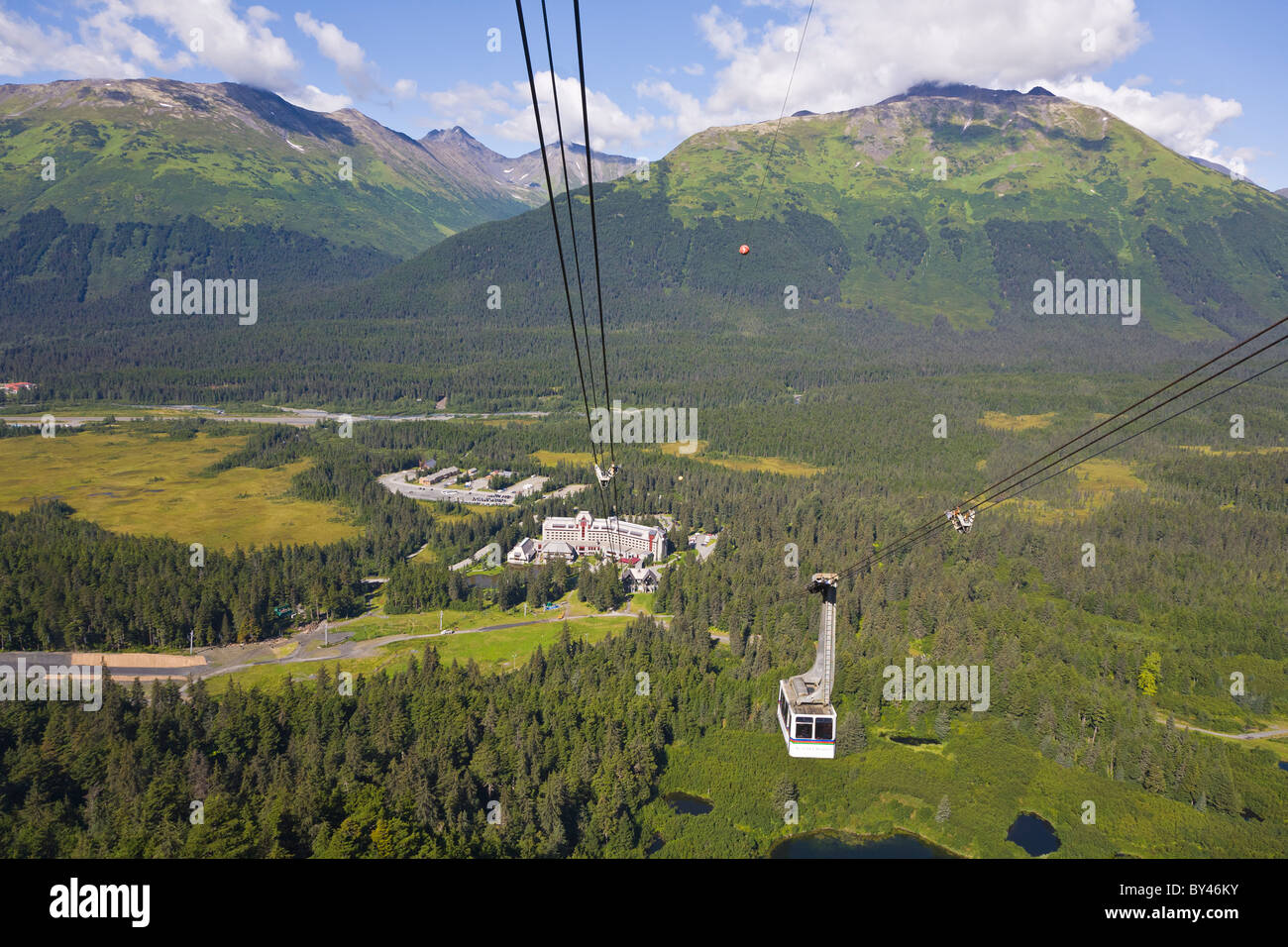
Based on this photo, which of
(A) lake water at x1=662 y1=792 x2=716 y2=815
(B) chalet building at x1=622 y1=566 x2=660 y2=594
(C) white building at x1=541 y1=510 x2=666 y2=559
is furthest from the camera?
(C) white building at x1=541 y1=510 x2=666 y2=559

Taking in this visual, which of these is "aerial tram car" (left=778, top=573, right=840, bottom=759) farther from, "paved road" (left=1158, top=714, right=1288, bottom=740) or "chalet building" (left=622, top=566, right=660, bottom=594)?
"chalet building" (left=622, top=566, right=660, bottom=594)

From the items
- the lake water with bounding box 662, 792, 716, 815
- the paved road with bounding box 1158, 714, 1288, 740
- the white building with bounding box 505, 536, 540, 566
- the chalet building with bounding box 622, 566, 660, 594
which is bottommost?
the lake water with bounding box 662, 792, 716, 815

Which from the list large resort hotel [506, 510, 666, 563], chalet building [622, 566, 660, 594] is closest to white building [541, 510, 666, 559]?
large resort hotel [506, 510, 666, 563]

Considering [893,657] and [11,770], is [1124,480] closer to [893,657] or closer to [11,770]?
[893,657]

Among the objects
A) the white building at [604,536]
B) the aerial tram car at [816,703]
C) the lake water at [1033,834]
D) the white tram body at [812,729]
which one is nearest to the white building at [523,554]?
the white building at [604,536]

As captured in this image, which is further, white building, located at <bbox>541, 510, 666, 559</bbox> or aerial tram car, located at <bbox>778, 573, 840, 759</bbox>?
white building, located at <bbox>541, 510, 666, 559</bbox>

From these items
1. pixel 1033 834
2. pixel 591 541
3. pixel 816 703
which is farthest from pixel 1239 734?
pixel 591 541
